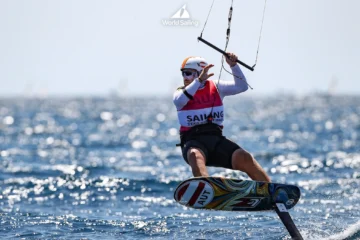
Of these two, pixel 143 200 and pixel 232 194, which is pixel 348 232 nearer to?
pixel 232 194

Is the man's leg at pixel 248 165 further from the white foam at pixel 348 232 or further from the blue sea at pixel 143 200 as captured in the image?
the white foam at pixel 348 232

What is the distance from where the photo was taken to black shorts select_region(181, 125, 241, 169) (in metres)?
11.5

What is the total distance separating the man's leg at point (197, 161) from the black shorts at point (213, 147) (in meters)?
0.15

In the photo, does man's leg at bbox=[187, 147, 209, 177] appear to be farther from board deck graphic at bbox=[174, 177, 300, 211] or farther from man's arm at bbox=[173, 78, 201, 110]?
man's arm at bbox=[173, 78, 201, 110]

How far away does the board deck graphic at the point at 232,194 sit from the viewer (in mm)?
10711

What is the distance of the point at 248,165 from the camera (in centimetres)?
1138

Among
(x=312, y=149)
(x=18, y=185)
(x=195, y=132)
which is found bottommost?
(x=312, y=149)

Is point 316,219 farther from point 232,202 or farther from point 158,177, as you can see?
point 158,177

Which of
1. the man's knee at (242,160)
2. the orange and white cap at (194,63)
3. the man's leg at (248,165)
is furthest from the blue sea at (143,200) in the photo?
the orange and white cap at (194,63)

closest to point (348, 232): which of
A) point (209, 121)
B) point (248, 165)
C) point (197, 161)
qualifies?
point (248, 165)

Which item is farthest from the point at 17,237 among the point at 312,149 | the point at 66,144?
the point at 66,144

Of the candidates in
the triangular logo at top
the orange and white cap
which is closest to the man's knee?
the orange and white cap

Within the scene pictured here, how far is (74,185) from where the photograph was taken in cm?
1836

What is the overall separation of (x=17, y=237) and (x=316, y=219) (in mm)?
5489
